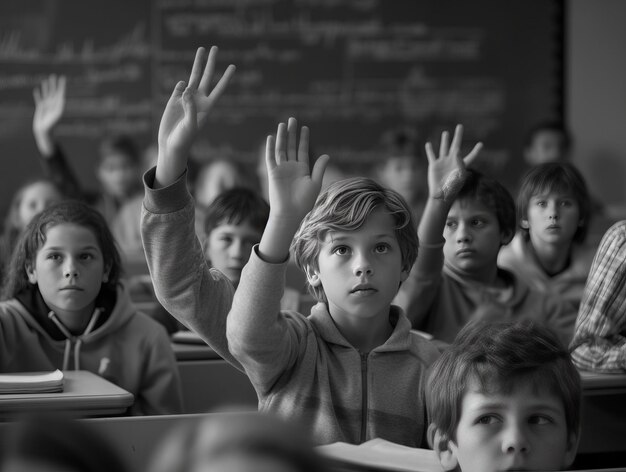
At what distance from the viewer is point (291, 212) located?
5.75 ft

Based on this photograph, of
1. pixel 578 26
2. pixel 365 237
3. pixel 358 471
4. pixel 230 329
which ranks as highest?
pixel 578 26

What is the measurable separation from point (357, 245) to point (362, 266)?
5 cm

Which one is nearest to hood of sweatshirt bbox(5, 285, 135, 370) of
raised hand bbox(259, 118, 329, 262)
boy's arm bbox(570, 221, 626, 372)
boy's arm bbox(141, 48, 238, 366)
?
boy's arm bbox(141, 48, 238, 366)

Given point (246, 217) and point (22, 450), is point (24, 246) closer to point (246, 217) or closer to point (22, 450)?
point (246, 217)

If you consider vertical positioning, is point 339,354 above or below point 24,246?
below

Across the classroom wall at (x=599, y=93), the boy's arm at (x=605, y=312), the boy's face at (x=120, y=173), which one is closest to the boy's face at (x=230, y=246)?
the boy's arm at (x=605, y=312)

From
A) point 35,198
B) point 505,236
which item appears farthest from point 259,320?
point 35,198

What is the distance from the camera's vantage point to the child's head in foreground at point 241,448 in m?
0.70

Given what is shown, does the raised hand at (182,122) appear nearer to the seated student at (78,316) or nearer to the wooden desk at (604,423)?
the seated student at (78,316)

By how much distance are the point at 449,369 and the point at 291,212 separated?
39 cm

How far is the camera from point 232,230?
11.0ft

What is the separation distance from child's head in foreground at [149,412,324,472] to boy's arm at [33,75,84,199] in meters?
4.05

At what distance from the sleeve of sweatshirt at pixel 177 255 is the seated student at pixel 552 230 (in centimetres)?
163

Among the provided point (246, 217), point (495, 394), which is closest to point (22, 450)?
point (495, 394)
